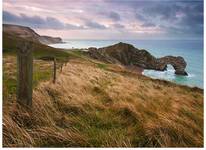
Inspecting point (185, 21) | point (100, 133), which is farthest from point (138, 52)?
point (100, 133)

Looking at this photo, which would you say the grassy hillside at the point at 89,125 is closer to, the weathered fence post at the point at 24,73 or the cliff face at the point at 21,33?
the weathered fence post at the point at 24,73

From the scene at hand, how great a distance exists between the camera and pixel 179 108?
524 cm

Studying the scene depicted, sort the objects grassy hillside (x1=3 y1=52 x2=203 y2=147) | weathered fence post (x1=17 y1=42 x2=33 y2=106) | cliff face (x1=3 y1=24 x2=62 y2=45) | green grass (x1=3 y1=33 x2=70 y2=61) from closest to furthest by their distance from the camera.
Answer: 1. grassy hillside (x1=3 y1=52 x2=203 y2=147)
2. weathered fence post (x1=17 y1=42 x2=33 y2=106)
3. green grass (x1=3 y1=33 x2=70 y2=61)
4. cliff face (x1=3 y1=24 x2=62 y2=45)

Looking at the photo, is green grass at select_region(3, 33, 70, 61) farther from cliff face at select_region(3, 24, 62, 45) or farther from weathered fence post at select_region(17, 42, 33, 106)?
weathered fence post at select_region(17, 42, 33, 106)

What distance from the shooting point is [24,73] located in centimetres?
384

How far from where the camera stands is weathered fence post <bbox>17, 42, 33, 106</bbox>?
3.79m

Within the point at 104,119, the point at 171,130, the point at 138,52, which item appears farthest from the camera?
the point at 138,52

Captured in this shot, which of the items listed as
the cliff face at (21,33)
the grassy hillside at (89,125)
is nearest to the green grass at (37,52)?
the cliff face at (21,33)

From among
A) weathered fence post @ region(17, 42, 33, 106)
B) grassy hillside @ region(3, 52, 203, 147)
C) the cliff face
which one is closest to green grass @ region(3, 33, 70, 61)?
the cliff face

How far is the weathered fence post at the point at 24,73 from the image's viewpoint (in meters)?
3.79

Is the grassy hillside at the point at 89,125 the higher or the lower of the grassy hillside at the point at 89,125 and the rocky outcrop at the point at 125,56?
the higher

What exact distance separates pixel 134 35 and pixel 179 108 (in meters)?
1.82

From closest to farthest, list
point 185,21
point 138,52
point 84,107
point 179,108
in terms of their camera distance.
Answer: point 84,107, point 179,108, point 185,21, point 138,52

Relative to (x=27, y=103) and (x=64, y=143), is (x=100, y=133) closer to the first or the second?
(x=64, y=143)
